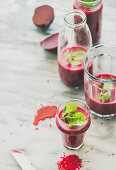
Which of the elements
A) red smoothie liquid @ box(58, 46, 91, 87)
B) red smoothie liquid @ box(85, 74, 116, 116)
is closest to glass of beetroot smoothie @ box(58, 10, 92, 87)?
red smoothie liquid @ box(58, 46, 91, 87)

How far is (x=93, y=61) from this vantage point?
1648mm

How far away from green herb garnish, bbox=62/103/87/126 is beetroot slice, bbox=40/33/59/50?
46 centimetres

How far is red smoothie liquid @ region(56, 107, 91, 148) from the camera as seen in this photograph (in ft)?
4.49

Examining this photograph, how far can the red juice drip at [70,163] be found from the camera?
1413mm

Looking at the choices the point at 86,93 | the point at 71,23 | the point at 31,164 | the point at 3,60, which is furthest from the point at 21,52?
the point at 31,164

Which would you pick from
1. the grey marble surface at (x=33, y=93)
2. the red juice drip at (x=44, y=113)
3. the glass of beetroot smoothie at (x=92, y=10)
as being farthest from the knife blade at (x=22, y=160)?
the glass of beetroot smoothie at (x=92, y=10)

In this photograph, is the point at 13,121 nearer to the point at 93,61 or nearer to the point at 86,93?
the point at 86,93

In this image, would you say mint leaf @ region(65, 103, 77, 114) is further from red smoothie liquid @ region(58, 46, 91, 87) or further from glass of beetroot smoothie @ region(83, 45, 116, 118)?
red smoothie liquid @ region(58, 46, 91, 87)

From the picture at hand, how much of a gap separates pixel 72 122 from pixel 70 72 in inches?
11.8

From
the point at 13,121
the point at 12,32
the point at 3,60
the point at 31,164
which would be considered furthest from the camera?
the point at 12,32

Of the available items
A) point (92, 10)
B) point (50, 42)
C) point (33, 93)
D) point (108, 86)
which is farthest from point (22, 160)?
point (92, 10)

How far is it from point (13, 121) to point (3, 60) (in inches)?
14.4

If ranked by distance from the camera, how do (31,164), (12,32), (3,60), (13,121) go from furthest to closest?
(12,32)
(3,60)
(13,121)
(31,164)

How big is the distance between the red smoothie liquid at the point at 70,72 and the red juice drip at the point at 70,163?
349 millimetres
